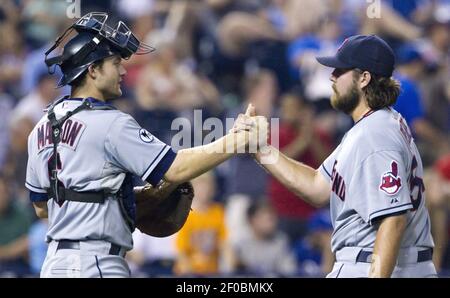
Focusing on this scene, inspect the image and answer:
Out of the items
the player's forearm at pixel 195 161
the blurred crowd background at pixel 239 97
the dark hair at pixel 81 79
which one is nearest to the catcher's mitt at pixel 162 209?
the player's forearm at pixel 195 161

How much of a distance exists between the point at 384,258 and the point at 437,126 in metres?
4.91

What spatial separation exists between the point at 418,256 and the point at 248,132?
990 mm

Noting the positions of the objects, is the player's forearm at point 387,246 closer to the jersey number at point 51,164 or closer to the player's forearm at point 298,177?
the player's forearm at point 298,177

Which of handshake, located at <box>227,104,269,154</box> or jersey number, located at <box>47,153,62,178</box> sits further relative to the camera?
handshake, located at <box>227,104,269,154</box>

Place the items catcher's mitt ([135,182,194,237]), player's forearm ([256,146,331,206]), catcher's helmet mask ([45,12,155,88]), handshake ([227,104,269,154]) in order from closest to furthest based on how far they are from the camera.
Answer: catcher's helmet mask ([45,12,155,88])
handshake ([227,104,269,154])
catcher's mitt ([135,182,194,237])
player's forearm ([256,146,331,206])

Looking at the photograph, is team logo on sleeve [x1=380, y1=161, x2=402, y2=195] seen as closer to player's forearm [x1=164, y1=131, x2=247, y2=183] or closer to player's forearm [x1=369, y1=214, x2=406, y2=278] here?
player's forearm [x1=369, y1=214, x2=406, y2=278]

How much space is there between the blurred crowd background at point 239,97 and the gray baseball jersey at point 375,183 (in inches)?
128

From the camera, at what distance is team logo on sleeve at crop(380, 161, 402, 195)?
15.9 feet

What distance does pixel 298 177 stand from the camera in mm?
5496

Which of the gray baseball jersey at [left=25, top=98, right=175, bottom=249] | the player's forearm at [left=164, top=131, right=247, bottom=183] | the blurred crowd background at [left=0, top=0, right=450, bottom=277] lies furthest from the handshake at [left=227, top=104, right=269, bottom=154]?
the blurred crowd background at [left=0, top=0, right=450, bottom=277]

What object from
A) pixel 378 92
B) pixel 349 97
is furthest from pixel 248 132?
pixel 378 92

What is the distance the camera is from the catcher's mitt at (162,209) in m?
5.32


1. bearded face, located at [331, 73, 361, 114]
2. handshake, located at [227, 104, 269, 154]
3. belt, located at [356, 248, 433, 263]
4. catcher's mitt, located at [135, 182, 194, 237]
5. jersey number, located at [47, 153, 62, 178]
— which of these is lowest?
belt, located at [356, 248, 433, 263]

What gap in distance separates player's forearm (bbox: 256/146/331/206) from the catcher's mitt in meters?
0.44
